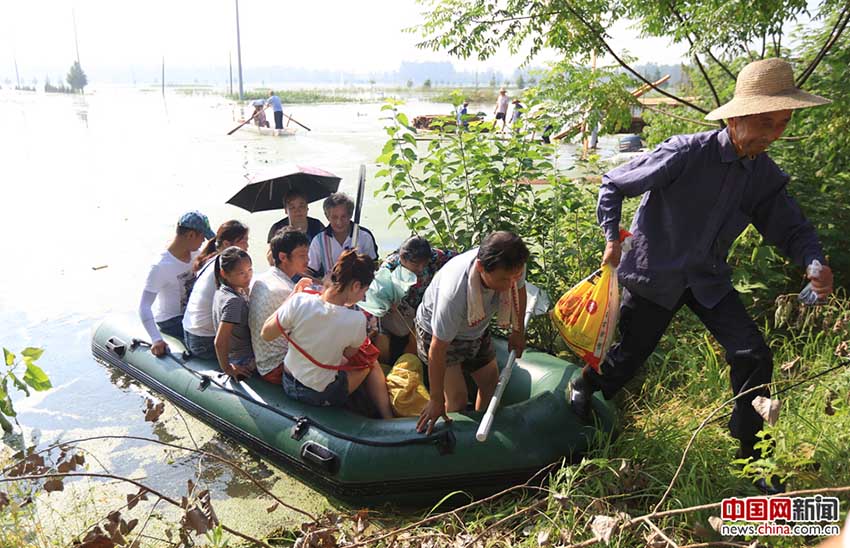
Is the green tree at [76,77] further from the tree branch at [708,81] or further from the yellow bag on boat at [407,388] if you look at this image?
the yellow bag on boat at [407,388]

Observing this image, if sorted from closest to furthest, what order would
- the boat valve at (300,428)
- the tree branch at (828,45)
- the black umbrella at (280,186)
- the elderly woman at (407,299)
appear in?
1. the boat valve at (300,428)
2. the elderly woman at (407,299)
3. the tree branch at (828,45)
4. the black umbrella at (280,186)

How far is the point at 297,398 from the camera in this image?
10.1ft

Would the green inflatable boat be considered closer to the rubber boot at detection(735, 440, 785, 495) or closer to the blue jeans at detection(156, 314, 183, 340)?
the rubber boot at detection(735, 440, 785, 495)

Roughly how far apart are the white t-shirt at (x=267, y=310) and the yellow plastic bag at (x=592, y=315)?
4.38 feet

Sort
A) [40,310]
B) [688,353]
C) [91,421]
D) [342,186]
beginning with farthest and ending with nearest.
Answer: [342,186], [40,310], [91,421], [688,353]

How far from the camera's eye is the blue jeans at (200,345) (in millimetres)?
3498

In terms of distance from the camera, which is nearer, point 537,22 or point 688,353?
point 688,353

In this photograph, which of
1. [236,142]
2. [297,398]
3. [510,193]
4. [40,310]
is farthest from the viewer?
[236,142]

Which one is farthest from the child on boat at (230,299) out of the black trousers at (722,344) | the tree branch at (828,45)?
the tree branch at (828,45)

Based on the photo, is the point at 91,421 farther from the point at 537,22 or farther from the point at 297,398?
the point at 537,22

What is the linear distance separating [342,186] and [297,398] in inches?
272

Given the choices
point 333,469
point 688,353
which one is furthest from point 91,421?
point 688,353

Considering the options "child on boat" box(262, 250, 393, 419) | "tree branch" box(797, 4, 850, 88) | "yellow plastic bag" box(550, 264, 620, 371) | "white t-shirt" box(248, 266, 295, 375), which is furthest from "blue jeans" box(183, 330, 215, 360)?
"tree branch" box(797, 4, 850, 88)
